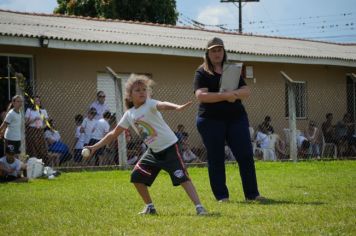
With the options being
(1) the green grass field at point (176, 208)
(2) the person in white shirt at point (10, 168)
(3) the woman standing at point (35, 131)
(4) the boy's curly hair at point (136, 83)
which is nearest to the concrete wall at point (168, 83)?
(3) the woman standing at point (35, 131)

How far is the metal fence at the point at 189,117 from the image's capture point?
1550cm

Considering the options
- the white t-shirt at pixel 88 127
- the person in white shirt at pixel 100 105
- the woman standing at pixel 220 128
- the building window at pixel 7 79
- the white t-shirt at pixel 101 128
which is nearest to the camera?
the woman standing at pixel 220 128

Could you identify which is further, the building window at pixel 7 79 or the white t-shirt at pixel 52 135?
the building window at pixel 7 79

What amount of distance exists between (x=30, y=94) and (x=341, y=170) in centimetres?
674

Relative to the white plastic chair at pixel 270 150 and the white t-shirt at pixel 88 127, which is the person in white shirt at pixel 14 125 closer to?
the white t-shirt at pixel 88 127

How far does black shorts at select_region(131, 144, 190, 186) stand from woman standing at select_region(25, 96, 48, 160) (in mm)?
7277

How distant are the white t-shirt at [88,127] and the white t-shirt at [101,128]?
0.35 ft

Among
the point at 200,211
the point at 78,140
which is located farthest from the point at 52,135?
the point at 200,211

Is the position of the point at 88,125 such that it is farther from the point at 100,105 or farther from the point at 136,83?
the point at 136,83

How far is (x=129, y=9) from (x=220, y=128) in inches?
1005

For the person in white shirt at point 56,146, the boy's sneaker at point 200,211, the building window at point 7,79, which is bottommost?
the boy's sneaker at point 200,211

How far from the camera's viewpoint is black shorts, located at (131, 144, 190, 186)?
7.30m

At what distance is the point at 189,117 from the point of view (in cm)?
1920

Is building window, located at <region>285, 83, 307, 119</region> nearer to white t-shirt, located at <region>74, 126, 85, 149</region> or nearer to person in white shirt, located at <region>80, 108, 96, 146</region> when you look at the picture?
person in white shirt, located at <region>80, 108, 96, 146</region>
